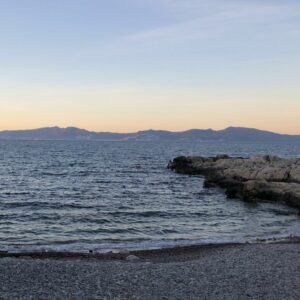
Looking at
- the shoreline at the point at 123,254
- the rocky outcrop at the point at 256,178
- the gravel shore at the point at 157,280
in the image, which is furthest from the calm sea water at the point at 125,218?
the gravel shore at the point at 157,280

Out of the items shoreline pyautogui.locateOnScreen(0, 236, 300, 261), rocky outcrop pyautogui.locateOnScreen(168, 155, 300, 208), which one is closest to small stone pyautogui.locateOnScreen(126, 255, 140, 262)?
shoreline pyautogui.locateOnScreen(0, 236, 300, 261)

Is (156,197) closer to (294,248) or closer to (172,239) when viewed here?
(172,239)

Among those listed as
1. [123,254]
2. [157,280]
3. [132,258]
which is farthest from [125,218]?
[157,280]

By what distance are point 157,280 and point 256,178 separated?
37.2 m

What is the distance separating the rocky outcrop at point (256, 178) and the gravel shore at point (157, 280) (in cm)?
2221

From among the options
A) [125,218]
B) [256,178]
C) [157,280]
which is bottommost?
[125,218]

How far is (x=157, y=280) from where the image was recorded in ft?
42.1

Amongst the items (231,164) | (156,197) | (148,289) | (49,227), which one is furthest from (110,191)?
(148,289)

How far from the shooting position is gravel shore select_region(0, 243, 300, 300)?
1141cm

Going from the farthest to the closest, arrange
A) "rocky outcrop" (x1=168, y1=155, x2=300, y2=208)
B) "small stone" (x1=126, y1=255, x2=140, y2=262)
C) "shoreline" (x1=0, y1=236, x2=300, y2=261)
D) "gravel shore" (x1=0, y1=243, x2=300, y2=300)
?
"rocky outcrop" (x1=168, y1=155, x2=300, y2=208)
"shoreline" (x1=0, y1=236, x2=300, y2=261)
"small stone" (x1=126, y1=255, x2=140, y2=262)
"gravel shore" (x1=0, y1=243, x2=300, y2=300)

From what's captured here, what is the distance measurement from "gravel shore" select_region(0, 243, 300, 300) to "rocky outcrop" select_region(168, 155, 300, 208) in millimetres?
22214

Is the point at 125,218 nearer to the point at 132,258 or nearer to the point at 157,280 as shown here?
the point at 132,258

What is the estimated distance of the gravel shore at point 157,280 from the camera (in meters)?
11.4

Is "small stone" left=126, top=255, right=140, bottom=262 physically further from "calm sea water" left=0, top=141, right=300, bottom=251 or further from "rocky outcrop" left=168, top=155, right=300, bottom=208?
"rocky outcrop" left=168, top=155, right=300, bottom=208
